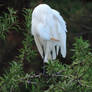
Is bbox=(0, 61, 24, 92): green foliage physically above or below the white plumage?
below

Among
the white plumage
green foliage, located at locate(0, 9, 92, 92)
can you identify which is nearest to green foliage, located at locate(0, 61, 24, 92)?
green foliage, located at locate(0, 9, 92, 92)

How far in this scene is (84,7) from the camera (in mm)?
5234

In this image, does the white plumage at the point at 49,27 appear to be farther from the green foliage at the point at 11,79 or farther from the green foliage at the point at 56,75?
the green foliage at the point at 11,79

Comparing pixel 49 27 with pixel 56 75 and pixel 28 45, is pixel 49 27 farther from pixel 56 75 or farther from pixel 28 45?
pixel 56 75

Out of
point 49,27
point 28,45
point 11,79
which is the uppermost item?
point 49,27

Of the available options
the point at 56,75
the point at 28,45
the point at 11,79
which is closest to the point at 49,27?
the point at 28,45

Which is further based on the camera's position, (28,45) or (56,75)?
(28,45)

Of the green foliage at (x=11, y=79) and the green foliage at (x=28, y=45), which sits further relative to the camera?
the green foliage at (x=28, y=45)

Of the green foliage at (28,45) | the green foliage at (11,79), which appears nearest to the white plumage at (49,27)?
the green foliage at (28,45)

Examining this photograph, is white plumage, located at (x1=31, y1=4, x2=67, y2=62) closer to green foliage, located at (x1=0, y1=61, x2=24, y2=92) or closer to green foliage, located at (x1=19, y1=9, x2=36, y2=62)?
green foliage, located at (x1=19, y1=9, x2=36, y2=62)

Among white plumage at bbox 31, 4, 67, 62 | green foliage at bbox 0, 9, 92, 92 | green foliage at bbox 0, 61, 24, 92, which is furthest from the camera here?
white plumage at bbox 31, 4, 67, 62

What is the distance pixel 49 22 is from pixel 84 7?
293cm

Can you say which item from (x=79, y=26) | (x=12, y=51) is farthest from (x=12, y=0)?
(x=79, y=26)

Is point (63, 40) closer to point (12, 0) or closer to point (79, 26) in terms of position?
point (12, 0)
